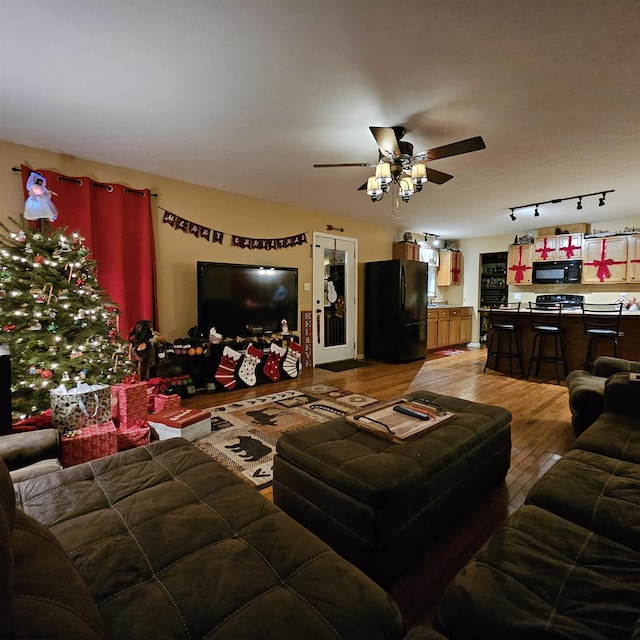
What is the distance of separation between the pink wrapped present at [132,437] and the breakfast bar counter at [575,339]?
4910 millimetres

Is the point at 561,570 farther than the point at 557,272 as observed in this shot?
No

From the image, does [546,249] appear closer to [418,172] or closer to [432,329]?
[432,329]

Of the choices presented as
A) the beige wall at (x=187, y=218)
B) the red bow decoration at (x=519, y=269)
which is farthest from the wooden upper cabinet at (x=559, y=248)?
the beige wall at (x=187, y=218)

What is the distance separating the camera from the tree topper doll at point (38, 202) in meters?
2.95

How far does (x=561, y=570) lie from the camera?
1029 mm

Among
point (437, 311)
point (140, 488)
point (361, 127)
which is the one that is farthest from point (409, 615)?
point (437, 311)

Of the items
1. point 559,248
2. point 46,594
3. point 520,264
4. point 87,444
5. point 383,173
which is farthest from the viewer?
point 520,264

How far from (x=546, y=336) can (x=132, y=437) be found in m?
5.35

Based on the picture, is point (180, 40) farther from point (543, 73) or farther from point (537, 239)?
point (537, 239)

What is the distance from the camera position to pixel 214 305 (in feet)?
14.0

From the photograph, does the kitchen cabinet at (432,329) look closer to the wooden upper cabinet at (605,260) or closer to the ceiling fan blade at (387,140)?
the wooden upper cabinet at (605,260)

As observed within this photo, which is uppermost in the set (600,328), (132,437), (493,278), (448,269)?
(448,269)

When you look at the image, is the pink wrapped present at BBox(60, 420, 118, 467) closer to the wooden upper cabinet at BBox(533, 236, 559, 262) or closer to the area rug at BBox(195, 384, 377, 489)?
the area rug at BBox(195, 384, 377, 489)

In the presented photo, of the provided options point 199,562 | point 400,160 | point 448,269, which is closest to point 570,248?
point 448,269
